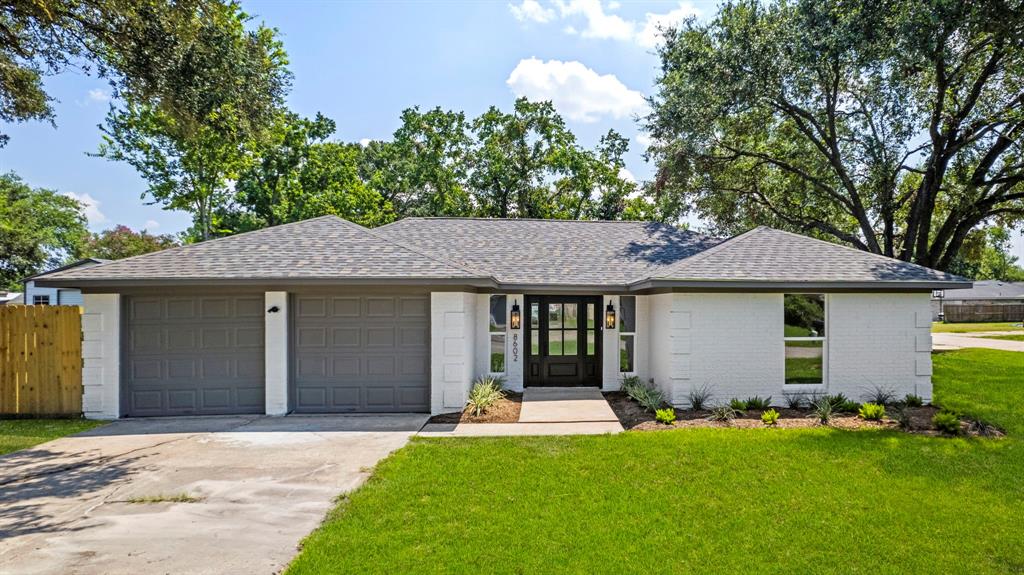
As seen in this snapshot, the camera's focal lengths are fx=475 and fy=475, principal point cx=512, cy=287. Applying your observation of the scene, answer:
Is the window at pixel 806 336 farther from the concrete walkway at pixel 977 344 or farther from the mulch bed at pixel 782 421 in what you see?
the concrete walkway at pixel 977 344

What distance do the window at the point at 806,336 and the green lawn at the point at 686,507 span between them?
1.98m

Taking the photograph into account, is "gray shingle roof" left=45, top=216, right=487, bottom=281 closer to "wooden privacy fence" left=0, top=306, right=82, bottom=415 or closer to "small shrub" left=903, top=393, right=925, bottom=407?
"wooden privacy fence" left=0, top=306, right=82, bottom=415

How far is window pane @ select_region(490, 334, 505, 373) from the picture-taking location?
10562 mm

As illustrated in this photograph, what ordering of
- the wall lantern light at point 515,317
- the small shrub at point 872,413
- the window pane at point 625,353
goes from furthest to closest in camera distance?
the window pane at point 625,353
the wall lantern light at point 515,317
the small shrub at point 872,413

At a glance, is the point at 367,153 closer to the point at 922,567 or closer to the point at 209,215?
the point at 209,215

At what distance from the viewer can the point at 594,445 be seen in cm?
Answer: 665

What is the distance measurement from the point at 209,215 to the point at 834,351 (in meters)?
25.9

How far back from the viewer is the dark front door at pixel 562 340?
1091 cm

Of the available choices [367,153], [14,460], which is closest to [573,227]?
[14,460]

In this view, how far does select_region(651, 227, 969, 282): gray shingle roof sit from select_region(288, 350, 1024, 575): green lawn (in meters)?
2.78

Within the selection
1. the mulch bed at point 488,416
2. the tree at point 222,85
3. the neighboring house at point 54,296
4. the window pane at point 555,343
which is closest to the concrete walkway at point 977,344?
the window pane at point 555,343

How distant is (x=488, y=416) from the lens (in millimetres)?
8352

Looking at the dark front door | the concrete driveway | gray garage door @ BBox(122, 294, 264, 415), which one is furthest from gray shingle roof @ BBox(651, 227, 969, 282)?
gray garage door @ BBox(122, 294, 264, 415)

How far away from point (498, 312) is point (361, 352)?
322 centimetres
